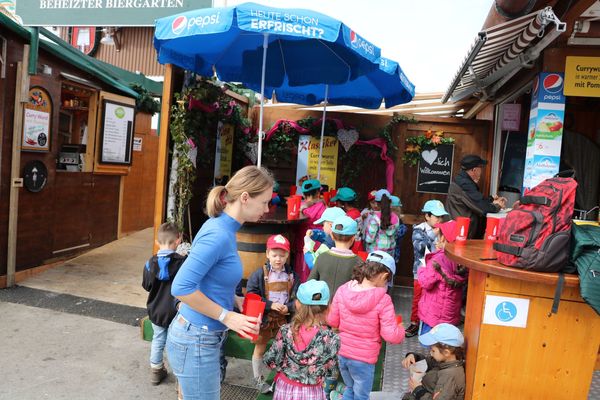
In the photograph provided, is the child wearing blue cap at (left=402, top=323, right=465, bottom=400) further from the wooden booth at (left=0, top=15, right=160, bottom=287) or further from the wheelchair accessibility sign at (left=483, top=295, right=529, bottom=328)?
the wooden booth at (left=0, top=15, right=160, bottom=287)

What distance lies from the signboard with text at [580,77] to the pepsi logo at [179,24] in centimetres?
368

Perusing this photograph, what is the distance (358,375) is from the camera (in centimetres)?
314

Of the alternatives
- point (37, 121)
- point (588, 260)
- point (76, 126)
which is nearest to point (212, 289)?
Answer: point (588, 260)

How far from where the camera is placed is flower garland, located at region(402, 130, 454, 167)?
289 inches

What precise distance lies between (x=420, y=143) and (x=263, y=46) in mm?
3030

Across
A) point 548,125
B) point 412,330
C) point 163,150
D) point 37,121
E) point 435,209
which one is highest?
point 548,125

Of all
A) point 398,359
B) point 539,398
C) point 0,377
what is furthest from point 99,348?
point 539,398

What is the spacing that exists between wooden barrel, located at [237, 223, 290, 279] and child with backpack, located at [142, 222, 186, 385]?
1.04 meters

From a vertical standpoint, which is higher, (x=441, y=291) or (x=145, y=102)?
(x=145, y=102)

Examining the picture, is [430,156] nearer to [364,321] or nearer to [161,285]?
[364,321]

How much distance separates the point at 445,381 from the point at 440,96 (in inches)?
265

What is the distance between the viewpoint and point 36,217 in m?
6.51

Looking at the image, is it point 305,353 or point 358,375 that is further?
point 358,375

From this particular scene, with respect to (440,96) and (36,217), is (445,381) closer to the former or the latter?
(36,217)
